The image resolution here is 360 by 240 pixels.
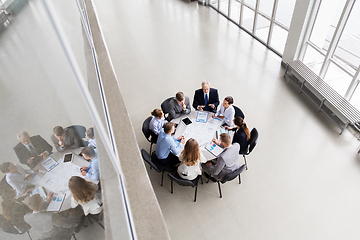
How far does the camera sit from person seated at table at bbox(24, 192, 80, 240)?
94cm

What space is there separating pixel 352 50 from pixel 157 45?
640cm

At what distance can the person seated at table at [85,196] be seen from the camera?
4.45 ft

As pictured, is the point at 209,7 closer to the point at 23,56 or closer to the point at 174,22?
the point at 174,22

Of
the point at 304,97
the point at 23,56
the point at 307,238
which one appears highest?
the point at 23,56

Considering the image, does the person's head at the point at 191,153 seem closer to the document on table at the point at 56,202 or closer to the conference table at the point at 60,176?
the conference table at the point at 60,176

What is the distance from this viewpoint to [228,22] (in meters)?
10.3

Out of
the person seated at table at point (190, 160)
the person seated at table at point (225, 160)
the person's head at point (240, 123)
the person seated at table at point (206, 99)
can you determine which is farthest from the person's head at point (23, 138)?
the person seated at table at point (206, 99)

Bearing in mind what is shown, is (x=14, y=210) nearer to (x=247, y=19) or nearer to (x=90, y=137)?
(x=90, y=137)

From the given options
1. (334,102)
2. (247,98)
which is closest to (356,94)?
(334,102)

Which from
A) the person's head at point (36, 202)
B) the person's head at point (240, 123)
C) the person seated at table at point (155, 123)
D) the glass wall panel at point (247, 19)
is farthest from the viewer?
the glass wall panel at point (247, 19)

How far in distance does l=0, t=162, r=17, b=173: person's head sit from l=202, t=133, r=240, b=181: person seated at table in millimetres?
3437

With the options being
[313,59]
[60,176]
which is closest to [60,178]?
[60,176]

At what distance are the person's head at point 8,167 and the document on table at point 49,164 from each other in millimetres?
242

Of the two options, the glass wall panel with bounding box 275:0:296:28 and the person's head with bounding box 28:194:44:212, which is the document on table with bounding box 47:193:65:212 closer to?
the person's head with bounding box 28:194:44:212
